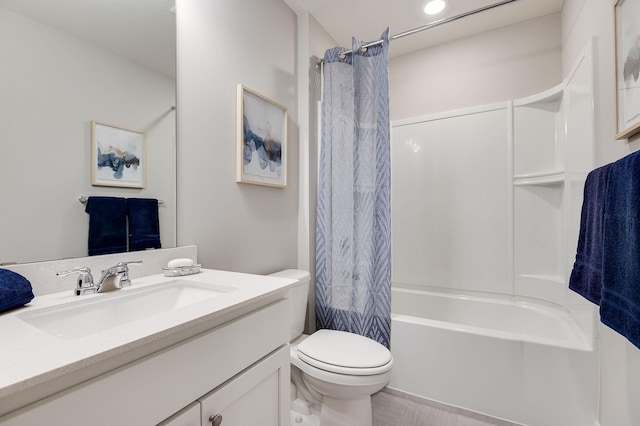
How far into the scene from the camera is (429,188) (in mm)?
2480

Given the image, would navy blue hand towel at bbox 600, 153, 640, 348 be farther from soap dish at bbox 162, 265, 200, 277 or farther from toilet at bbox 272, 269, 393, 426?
soap dish at bbox 162, 265, 200, 277

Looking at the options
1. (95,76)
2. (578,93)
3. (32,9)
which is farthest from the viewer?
(578,93)

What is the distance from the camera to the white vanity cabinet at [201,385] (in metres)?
0.51

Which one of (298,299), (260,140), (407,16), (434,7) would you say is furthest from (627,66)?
(298,299)

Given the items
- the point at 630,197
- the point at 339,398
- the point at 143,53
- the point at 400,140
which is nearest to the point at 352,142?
the point at 400,140

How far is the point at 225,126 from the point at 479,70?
2091 millimetres

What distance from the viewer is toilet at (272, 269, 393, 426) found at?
1288 mm

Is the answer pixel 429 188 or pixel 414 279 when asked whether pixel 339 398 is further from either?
pixel 429 188

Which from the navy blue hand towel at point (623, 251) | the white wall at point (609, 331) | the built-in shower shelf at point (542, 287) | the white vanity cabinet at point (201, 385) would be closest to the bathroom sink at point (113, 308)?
the white vanity cabinet at point (201, 385)

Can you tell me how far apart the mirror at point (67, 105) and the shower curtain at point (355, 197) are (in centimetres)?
100

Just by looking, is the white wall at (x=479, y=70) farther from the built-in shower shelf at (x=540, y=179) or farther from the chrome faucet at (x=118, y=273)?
the chrome faucet at (x=118, y=273)

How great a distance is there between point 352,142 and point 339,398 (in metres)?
1.40

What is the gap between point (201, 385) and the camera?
72cm

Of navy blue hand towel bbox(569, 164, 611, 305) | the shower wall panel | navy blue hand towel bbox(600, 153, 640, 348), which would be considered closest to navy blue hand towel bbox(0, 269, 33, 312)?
navy blue hand towel bbox(600, 153, 640, 348)
